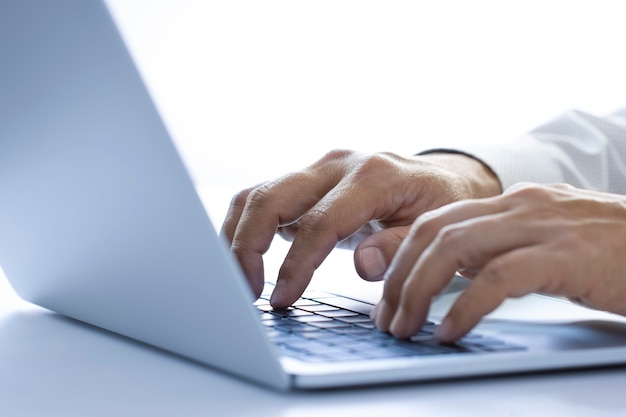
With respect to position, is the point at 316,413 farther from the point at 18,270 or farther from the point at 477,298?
the point at 18,270

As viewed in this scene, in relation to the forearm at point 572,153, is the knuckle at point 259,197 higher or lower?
higher

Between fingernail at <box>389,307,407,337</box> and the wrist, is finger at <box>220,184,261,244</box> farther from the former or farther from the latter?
fingernail at <box>389,307,407,337</box>

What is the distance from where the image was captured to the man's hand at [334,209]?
0.75m

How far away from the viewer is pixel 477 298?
53cm

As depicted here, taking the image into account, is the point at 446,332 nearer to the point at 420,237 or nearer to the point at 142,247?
the point at 420,237

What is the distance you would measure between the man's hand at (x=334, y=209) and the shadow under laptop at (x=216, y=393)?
0.70 ft

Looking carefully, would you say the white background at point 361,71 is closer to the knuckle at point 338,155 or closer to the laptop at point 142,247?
the knuckle at point 338,155

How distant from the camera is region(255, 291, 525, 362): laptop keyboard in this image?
498 mm

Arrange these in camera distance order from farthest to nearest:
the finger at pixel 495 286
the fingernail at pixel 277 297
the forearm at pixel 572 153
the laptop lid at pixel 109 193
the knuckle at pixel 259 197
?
the forearm at pixel 572 153
the knuckle at pixel 259 197
the fingernail at pixel 277 297
the finger at pixel 495 286
the laptop lid at pixel 109 193

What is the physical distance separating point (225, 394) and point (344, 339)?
0.37 feet

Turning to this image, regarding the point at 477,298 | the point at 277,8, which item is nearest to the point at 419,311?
the point at 477,298

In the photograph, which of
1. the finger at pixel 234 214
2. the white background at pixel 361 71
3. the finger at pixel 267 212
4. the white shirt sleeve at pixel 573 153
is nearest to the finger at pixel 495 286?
the finger at pixel 267 212

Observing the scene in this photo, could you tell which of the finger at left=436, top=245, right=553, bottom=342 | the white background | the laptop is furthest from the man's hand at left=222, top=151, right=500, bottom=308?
the white background

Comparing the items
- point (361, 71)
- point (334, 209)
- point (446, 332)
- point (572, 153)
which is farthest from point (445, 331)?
point (361, 71)
